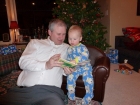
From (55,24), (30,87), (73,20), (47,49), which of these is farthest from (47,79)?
(73,20)

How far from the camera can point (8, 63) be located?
9.54ft

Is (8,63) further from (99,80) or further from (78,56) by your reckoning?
(99,80)

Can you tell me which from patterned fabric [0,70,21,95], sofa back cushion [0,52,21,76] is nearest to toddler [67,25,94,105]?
patterned fabric [0,70,21,95]

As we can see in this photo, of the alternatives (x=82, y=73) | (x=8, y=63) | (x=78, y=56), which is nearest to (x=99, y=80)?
(x=82, y=73)

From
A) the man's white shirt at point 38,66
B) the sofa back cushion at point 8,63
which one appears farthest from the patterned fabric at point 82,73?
the sofa back cushion at point 8,63

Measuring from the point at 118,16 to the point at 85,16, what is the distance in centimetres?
171

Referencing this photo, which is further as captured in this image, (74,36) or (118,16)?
(118,16)

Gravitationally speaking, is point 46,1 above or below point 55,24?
above

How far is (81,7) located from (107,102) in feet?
6.15

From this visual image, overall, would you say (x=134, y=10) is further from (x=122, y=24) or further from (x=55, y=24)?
(x=55, y=24)

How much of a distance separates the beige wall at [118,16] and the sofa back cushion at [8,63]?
109 inches

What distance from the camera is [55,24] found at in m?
1.39

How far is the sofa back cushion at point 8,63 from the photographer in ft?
9.15

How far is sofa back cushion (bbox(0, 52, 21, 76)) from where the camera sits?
2.79m
